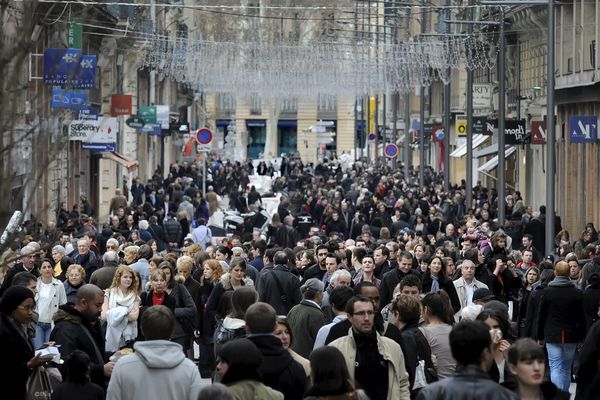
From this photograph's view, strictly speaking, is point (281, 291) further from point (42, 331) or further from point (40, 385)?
point (40, 385)

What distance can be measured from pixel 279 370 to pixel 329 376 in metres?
1.35

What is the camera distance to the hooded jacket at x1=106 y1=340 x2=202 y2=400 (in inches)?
381

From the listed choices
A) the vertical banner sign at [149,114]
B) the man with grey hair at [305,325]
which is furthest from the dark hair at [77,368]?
the vertical banner sign at [149,114]

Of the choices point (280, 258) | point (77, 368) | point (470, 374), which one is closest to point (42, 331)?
point (280, 258)

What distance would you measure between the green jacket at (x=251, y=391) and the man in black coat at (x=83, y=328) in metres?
2.71

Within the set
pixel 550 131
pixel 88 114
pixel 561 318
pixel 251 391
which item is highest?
pixel 88 114

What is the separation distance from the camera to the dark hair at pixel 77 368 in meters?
10.6

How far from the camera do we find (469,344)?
902cm

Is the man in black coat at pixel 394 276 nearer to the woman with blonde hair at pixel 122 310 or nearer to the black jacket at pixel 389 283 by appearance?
the black jacket at pixel 389 283

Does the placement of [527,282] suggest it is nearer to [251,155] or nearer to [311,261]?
[311,261]

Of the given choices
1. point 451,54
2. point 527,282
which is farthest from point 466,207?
point 527,282

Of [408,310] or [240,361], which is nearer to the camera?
[240,361]

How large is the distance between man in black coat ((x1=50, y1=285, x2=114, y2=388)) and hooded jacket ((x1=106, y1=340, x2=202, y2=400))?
2216 mm

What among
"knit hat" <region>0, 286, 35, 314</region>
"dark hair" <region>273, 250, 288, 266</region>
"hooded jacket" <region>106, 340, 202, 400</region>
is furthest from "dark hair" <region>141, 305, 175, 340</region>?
"dark hair" <region>273, 250, 288, 266</region>
